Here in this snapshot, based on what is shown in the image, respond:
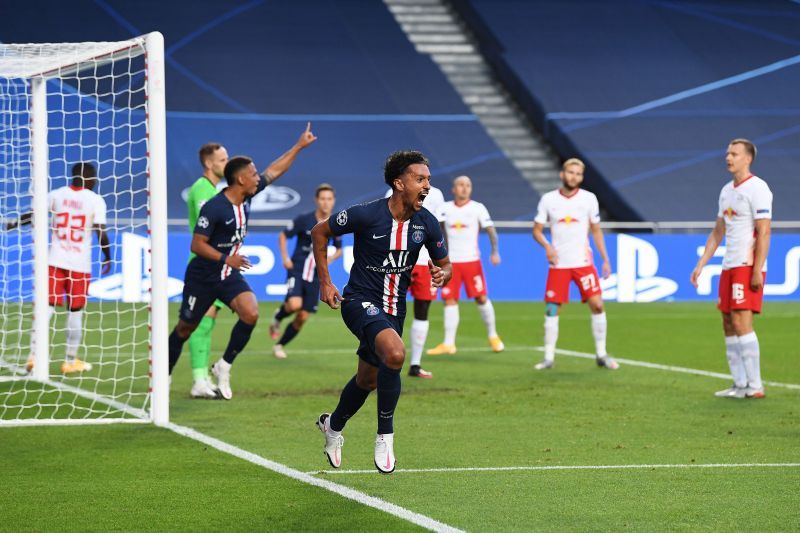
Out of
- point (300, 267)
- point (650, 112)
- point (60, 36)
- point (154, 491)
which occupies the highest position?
point (60, 36)

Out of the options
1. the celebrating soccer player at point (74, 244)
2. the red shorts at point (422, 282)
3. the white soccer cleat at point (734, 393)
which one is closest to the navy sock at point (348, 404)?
the white soccer cleat at point (734, 393)

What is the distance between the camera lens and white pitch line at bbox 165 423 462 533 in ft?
20.5

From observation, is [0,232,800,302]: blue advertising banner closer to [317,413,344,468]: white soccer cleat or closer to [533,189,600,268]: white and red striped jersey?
[533,189,600,268]: white and red striped jersey

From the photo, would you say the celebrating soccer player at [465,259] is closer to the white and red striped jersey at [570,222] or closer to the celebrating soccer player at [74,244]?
the white and red striped jersey at [570,222]

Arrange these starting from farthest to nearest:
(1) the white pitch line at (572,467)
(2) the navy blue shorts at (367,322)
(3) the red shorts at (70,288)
→ (3) the red shorts at (70,288) → (1) the white pitch line at (572,467) → (2) the navy blue shorts at (367,322)

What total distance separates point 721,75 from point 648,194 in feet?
16.6

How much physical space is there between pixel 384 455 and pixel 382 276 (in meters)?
1.04

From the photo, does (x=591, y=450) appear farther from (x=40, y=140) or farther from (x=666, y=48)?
(x=666, y=48)

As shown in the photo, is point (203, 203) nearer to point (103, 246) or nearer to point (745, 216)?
point (103, 246)

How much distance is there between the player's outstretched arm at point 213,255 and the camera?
10.0 meters

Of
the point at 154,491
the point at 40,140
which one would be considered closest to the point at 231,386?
the point at 40,140

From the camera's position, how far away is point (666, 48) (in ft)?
107

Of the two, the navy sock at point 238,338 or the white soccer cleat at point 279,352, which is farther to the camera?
the white soccer cleat at point 279,352

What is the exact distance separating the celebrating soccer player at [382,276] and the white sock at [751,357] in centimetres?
454
